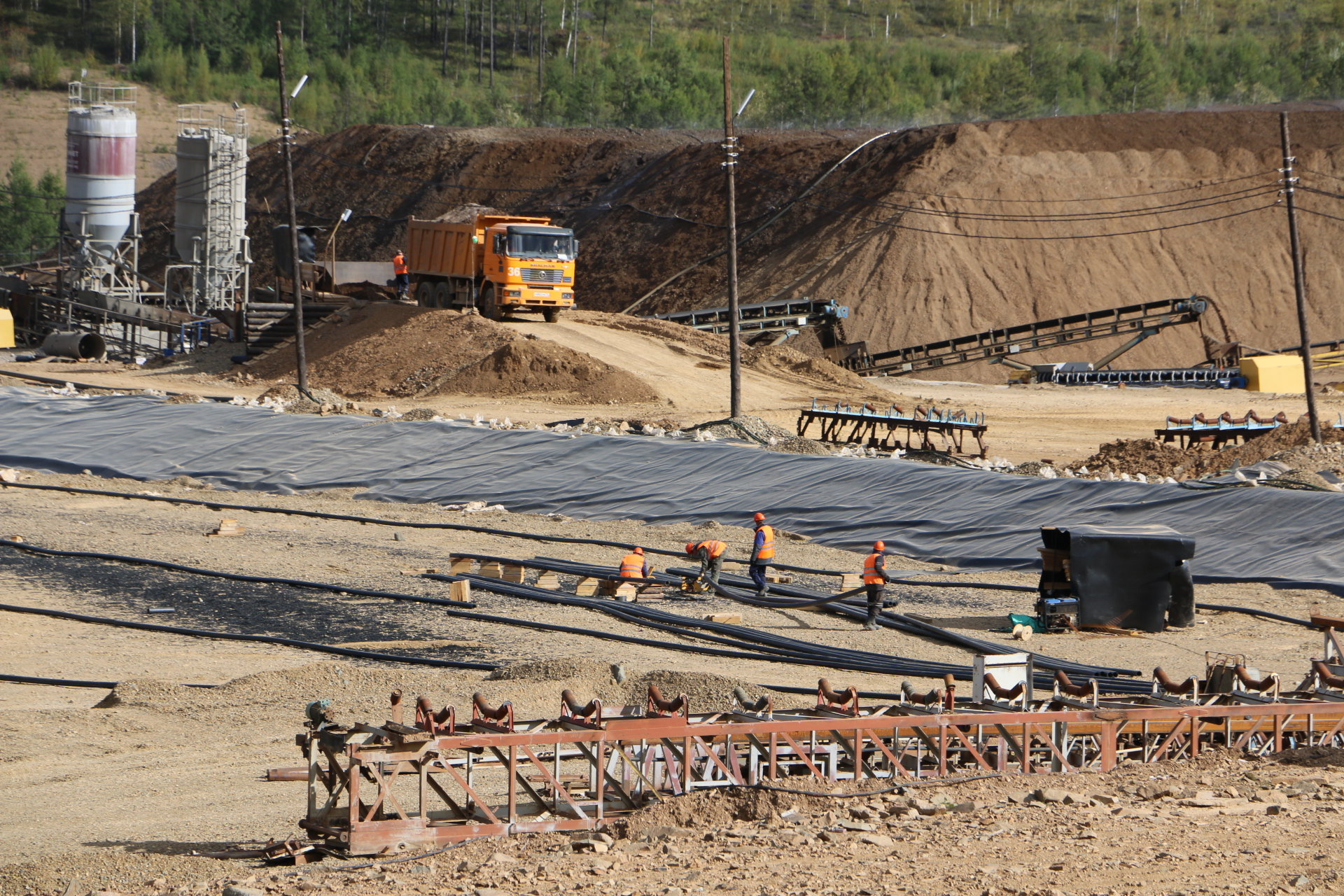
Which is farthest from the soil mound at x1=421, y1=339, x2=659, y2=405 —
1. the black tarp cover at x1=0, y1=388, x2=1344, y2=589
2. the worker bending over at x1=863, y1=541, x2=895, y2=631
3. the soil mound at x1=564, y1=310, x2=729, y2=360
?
the worker bending over at x1=863, y1=541, x2=895, y2=631

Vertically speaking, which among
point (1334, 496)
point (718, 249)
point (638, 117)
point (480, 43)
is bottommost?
point (1334, 496)

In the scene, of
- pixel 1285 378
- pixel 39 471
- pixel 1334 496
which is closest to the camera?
pixel 1334 496

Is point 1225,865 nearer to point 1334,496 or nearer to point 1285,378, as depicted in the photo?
point 1334,496

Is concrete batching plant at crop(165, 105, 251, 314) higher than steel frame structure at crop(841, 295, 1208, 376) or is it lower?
higher

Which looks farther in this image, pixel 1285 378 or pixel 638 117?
pixel 638 117

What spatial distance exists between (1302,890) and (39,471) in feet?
93.4

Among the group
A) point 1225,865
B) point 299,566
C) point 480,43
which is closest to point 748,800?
point 1225,865

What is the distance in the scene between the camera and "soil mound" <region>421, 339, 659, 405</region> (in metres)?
38.4

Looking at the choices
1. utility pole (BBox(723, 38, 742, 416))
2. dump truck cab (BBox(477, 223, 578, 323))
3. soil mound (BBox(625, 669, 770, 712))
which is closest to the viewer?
soil mound (BBox(625, 669, 770, 712))

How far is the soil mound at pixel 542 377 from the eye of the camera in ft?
126

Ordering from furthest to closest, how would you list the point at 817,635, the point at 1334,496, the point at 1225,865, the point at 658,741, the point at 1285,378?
the point at 1285,378, the point at 1334,496, the point at 817,635, the point at 658,741, the point at 1225,865

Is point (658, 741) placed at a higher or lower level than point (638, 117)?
lower

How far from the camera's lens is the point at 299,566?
72.3 feet

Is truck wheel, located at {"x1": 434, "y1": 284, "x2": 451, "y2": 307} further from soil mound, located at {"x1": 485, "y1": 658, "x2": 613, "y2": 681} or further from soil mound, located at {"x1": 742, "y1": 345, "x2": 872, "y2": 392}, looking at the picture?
soil mound, located at {"x1": 485, "y1": 658, "x2": 613, "y2": 681}
